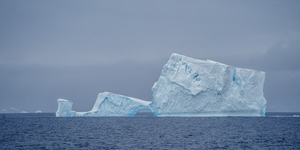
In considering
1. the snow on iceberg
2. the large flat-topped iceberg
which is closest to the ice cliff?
the large flat-topped iceberg

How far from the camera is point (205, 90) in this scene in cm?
3375

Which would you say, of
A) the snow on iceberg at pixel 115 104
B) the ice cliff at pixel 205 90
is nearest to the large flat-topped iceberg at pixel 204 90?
the ice cliff at pixel 205 90

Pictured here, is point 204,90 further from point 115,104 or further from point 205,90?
point 115,104

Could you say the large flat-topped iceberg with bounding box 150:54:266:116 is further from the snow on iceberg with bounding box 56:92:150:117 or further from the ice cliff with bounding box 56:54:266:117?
the snow on iceberg with bounding box 56:92:150:117

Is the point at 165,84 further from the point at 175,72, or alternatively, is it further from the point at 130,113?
the point at 130,113

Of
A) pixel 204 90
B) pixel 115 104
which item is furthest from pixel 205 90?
pixel 115 104

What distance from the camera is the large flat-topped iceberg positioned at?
34.1 meters

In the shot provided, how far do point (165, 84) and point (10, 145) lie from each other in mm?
21145

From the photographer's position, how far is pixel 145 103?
124 ft

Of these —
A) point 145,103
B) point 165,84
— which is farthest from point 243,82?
point 145,103

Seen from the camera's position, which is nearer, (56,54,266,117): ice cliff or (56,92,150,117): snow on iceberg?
(56,54,266,117): ice cliff

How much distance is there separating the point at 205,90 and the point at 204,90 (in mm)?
126

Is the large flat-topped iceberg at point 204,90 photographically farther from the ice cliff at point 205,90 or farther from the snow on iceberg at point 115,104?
the snow on iceberg at point 115,104

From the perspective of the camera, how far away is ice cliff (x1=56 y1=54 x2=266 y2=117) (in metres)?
34.1
